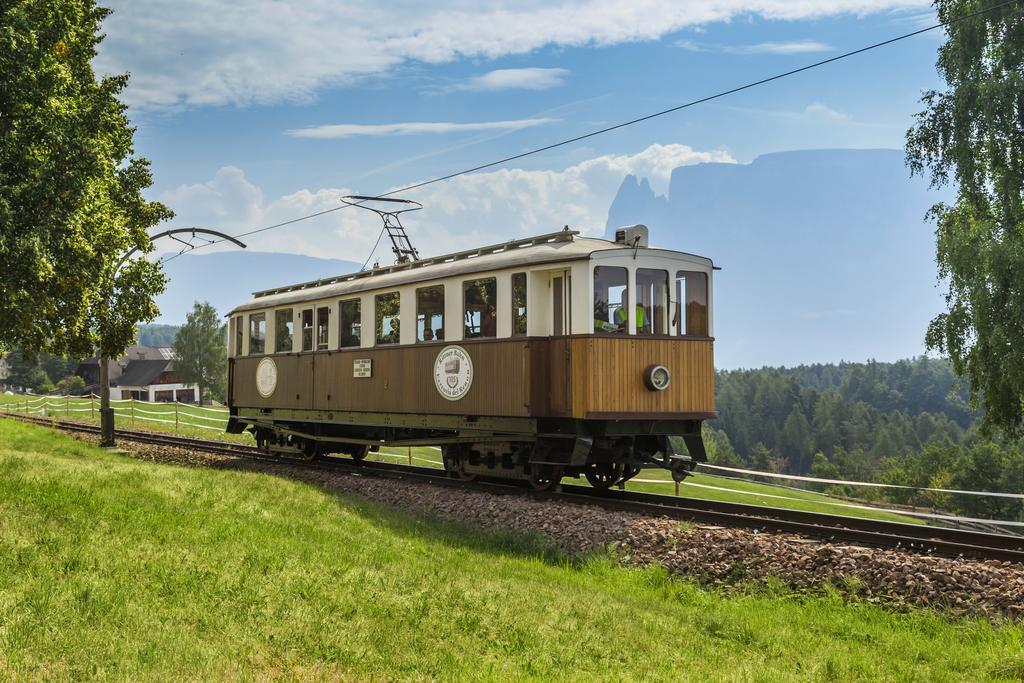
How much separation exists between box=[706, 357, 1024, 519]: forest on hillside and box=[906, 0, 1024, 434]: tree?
4298cm

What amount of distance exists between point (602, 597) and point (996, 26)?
71.3 feet

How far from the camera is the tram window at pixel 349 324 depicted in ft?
56.2

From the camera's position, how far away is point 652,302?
43.2 ft

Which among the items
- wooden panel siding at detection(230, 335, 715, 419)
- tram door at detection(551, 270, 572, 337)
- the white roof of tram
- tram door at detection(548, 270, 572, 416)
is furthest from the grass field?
tram door at detection(551, 270, 572, 337)

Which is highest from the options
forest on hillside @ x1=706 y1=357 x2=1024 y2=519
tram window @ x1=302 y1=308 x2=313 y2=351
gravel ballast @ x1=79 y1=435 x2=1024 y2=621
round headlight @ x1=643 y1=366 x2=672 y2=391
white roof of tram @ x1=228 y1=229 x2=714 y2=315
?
white roof of tram @ x1=228 y1=229 x2=714 y2=315

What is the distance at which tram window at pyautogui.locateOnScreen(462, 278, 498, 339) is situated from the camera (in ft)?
45.1

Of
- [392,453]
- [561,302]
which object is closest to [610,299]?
[561,302]

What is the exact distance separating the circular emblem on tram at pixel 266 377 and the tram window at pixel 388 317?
4.67 metres

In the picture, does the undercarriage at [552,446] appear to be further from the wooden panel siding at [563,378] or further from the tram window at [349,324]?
the tram window at [349,324]

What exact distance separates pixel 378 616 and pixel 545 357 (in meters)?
6.40

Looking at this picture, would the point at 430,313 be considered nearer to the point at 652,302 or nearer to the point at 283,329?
the point at 652,302

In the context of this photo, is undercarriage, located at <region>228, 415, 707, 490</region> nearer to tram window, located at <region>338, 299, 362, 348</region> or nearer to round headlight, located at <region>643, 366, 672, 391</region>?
round headlight, located at <region>643, 366, 672, 391</region>

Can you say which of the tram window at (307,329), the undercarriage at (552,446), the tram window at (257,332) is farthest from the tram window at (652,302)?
the tram window at (257,332)

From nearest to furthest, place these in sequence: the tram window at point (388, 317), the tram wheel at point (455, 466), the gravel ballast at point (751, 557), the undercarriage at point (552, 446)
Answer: the gravel ballast at point (751, 557) < the undercarriage at point (552, 446) < the tram wheel at point (455, 466) < the tram window at point (388, 317)
